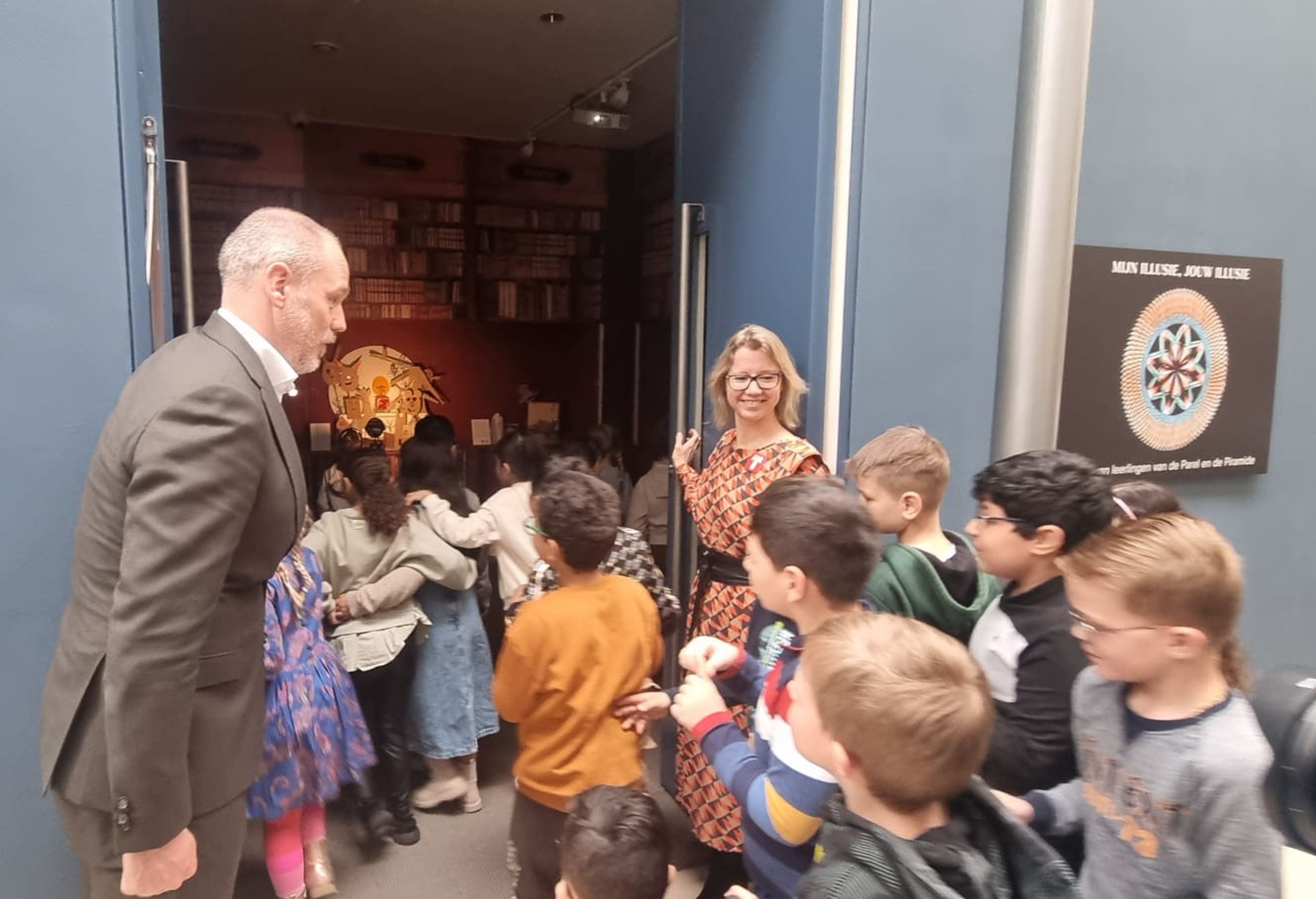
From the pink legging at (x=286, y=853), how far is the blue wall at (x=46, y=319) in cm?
58

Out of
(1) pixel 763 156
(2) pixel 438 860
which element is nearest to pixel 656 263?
(1) pixel 763 156

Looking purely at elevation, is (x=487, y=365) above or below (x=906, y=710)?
above

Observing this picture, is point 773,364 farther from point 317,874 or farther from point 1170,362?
point 317,874

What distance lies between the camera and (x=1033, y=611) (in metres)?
1.50

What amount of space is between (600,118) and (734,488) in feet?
9.65

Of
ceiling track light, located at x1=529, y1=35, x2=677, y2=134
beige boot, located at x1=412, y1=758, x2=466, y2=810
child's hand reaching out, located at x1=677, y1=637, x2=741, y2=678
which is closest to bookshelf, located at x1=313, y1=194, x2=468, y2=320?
ceiling track light, located at x1=529, y1=35, x2=677, y2=134

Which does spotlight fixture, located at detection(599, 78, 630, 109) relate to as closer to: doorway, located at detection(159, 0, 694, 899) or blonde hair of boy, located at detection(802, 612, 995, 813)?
doorway, located at detection(159, 0, 694, 899)

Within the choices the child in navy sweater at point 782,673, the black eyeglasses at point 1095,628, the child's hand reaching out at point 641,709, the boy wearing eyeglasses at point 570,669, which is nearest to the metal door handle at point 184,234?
the boy wearing eyeglasses at point 570,669

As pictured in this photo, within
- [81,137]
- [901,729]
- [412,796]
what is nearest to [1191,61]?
[901,729]

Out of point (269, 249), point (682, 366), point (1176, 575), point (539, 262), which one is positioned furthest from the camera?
point (539, 262)

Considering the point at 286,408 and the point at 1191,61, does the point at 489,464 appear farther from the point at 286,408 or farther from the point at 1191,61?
the point at 1191,61

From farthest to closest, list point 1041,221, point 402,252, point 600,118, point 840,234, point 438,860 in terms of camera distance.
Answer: point 402,252, point 600,118, point 438,860, point 1041,221, point 840,234

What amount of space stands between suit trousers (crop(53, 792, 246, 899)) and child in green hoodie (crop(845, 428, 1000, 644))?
1.21 m

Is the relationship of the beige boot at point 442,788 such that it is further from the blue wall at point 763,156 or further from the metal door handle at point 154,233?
the metal door handle at point 154,233
